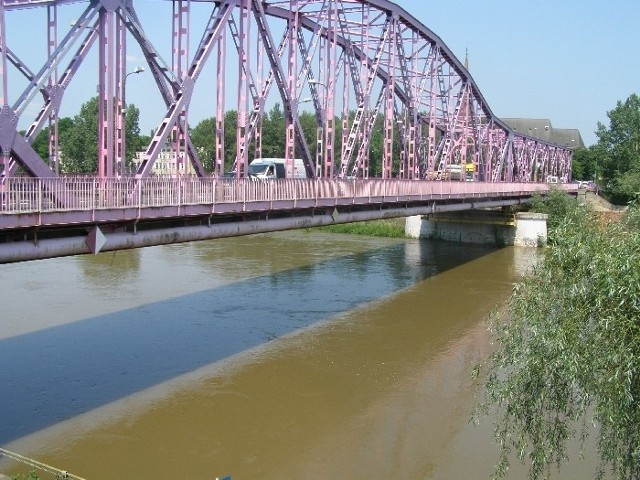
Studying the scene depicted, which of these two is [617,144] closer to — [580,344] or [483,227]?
[483,227]

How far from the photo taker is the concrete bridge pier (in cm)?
4872

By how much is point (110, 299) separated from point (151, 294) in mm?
1649

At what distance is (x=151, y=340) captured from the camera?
20016 mm

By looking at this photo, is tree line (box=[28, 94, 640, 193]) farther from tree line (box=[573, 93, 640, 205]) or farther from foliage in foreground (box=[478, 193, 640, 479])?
foliage in foreground (box=[478, 193, 640, 479])

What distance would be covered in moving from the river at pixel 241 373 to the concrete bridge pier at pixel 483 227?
648 inches

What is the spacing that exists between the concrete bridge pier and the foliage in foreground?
39670 mm

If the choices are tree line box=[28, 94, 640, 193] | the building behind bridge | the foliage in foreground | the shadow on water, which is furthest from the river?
the building behind bridge

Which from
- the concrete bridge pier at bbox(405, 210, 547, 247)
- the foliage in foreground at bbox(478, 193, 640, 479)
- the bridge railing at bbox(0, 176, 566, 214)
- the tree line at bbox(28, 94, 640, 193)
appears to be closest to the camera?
the foliage in foreground at bbox(478, 193, 640, 479)

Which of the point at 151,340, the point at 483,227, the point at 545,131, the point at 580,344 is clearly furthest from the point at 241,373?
the point at 545,131

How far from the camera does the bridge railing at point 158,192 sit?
38.4 feet

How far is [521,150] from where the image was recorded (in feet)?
265

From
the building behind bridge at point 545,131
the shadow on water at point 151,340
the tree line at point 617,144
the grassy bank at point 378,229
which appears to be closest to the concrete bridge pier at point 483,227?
the grassy bank at point 378,229

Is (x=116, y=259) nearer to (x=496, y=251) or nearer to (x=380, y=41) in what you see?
(x=380, y=41)

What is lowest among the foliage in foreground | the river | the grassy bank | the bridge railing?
the river
